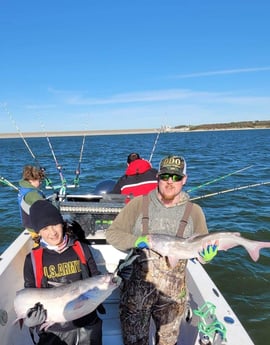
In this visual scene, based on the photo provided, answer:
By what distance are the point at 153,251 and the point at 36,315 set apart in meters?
1.14

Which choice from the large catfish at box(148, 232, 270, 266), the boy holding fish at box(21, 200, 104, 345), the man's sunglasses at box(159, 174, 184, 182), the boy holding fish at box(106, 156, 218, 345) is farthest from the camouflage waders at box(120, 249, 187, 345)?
the man's sunglasses at box(159, 174, 184, 182)

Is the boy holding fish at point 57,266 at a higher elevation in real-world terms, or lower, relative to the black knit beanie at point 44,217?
lower

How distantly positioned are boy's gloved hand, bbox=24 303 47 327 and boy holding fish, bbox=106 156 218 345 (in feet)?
2.72

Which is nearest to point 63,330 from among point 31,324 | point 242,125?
point 31,324

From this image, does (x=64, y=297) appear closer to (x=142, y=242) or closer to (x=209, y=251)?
(x=142, y=242)

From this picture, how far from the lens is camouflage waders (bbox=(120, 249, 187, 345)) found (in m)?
3.22

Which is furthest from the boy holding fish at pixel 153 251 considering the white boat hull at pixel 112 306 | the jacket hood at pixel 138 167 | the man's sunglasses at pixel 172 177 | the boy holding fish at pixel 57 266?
the jacket hood at pixel 138 167

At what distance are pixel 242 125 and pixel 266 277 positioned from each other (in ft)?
557

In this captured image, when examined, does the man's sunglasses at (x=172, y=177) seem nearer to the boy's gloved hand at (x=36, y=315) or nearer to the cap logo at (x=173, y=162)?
the cap logo at (x=173, y=162)

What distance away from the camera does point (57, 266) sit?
304 centimetres

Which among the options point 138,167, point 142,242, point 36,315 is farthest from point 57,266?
point 138,167

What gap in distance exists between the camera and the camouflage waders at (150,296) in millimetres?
3221

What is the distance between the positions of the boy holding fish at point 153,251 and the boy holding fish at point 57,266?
335 millimetres

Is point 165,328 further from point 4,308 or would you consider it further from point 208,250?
point 4,308
